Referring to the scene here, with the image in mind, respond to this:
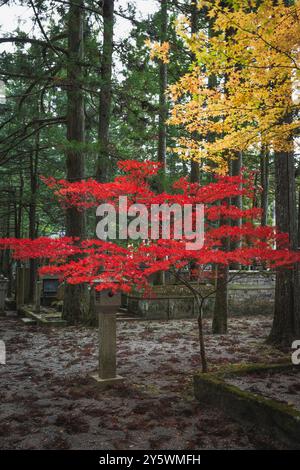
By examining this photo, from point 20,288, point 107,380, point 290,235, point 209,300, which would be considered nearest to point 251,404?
point 107,380

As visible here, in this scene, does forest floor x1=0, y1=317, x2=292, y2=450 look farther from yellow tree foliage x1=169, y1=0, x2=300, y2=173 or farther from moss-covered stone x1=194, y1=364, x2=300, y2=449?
yellow tree foliage x1=169, y1=0, x2=300, y2=173

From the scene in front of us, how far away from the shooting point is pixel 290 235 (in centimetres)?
895

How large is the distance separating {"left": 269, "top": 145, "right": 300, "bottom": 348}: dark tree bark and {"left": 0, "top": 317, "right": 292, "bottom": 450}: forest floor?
0.75 m

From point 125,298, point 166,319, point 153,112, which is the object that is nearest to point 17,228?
point 125,298

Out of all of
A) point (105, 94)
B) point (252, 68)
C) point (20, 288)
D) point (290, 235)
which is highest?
point (105, 94)

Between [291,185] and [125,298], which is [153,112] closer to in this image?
[291,185]

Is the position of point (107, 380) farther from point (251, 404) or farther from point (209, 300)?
point (209, 300)

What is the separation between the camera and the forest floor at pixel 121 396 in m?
4.48

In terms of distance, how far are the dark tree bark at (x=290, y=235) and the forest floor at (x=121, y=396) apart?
75 centimetres

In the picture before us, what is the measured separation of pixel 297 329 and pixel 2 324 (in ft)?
31.8

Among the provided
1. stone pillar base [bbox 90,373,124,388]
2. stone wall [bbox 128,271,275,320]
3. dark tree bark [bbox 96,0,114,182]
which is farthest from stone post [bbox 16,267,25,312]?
stone pillar base [bbox 90,373,124,388]

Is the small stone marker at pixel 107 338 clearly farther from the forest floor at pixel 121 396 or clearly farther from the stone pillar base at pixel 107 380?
the forest floor at pixel 121 396

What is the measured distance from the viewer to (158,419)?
5086 millimetres

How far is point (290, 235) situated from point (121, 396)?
520cm
